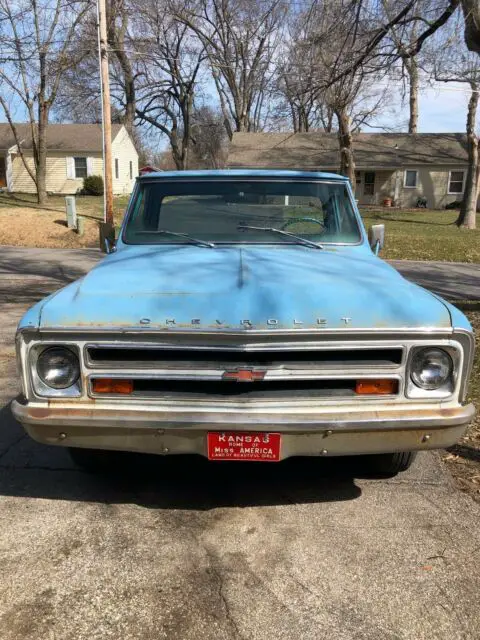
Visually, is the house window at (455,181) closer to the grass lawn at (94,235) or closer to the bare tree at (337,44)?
the grass lawn at (94,235)

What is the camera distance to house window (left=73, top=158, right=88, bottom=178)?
32.2 meters

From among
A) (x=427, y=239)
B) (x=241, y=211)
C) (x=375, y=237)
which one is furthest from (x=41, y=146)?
(x=375, y=237)

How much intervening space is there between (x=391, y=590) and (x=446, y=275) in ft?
30.7

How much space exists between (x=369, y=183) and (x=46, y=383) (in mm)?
33791

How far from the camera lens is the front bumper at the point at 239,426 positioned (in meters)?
2.57

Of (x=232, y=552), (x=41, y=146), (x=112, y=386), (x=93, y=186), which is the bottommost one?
(x=232, y=552)

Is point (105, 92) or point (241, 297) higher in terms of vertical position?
point (105, 92)

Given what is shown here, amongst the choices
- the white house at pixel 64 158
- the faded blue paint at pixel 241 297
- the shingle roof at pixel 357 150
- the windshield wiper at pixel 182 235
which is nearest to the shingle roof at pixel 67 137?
the white house at pixel 64 158

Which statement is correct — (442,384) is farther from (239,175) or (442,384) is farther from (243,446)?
(239,175)

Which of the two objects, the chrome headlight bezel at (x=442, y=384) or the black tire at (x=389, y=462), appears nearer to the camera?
the chrome headlight bezel at (x=442, y=384)

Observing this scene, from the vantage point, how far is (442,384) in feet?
Result: 8.79

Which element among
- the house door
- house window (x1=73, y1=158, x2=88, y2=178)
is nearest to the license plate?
house window (x1=73, y1=158, x2=88, y2=178)

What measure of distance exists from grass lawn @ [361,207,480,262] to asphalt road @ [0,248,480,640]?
1087 cm

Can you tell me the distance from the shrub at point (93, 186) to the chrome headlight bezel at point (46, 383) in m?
28.2
